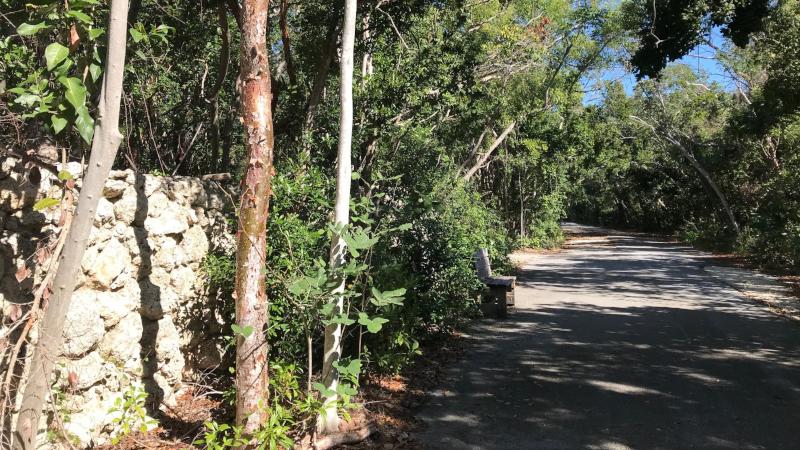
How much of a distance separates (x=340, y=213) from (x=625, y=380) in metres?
3.59

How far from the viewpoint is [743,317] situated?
9758mm

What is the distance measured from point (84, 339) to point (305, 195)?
8.27 feet

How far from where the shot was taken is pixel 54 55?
326 centimetres

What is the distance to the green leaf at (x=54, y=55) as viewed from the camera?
3.22m

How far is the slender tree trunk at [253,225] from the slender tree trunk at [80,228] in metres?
1.11

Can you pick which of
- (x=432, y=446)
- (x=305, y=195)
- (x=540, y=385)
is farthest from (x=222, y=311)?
(x=540, y=385)

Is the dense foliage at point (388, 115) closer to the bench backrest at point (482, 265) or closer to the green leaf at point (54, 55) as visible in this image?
the green leaf at point (54, 55)

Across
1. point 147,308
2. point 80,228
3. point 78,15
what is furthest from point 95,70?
point 147,308

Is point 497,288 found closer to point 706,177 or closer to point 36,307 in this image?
point 36,307

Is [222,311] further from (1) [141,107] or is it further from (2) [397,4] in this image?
(2) [397,4]

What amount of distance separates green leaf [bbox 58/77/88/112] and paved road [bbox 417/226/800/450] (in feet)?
11.4

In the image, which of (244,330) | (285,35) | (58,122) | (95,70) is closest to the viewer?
(58,122)

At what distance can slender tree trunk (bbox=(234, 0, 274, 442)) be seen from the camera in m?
4.36

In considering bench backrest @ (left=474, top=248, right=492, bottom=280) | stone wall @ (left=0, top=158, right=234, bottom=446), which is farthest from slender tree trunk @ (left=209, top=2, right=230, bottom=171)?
bench backrest @ (left=474, top=248, right=492, bottom=280)
